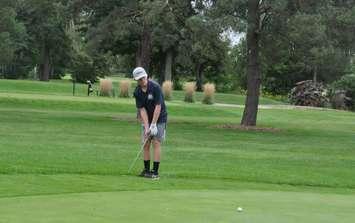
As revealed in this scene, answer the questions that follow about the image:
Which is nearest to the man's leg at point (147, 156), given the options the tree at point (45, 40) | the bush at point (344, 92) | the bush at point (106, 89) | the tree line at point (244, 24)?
the tree line at point (244, 24)

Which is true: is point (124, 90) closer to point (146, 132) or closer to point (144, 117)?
point (144, 117)

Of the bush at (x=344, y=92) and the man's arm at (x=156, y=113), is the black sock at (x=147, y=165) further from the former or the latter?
the bush at (x=344, y=92)

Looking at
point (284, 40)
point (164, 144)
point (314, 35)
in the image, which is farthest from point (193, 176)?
point (284, 40)

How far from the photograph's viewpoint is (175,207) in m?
9.02

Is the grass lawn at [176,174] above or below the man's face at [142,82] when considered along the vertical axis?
below

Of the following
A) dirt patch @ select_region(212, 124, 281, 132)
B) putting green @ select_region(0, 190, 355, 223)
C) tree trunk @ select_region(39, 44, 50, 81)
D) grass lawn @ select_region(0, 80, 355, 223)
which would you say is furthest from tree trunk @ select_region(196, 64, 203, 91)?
putting green @ select_region(0, 190, 355, 223)

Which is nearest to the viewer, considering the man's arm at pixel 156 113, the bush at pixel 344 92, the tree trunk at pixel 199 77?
the man's arm at pixel 156 113

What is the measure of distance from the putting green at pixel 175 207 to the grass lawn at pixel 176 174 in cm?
1

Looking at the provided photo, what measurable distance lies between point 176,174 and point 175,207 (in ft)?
16.1

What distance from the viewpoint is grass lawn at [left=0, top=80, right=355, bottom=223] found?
28.7 feet

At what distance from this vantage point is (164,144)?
866 inches

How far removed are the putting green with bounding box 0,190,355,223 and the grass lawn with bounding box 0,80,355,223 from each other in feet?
0.04

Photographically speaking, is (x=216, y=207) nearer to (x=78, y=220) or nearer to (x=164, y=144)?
(x=78, y=220)

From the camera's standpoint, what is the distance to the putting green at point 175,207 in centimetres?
816
